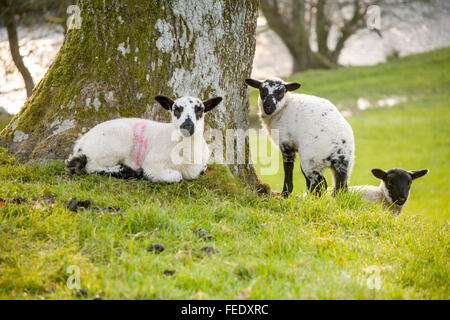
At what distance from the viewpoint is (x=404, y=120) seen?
18.3 m

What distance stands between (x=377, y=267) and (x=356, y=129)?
46.0 ft

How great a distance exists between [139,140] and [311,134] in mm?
2239

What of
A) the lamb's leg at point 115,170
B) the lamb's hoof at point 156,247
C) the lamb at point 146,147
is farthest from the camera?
the lamb's leg at point 115,170

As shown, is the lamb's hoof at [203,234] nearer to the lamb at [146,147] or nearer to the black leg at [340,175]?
the lamb at [146,147]

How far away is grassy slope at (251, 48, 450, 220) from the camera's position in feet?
40.5

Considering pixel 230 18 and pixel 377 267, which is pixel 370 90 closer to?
pixel 230 18

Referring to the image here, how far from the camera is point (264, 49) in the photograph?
35.0 meters

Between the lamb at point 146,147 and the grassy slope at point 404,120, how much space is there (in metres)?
3.48

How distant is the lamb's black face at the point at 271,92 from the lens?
6.54 m

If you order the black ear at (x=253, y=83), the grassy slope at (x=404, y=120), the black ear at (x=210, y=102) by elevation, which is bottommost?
the grassy slope at (x=404, y=120)

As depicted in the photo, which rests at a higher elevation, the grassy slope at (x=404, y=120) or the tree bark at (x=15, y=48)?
the tree bark at (x=15, y=48)

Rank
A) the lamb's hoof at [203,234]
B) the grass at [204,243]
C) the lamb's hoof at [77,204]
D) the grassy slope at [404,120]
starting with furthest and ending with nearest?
the grassy slope at [404,120] < the lamb's hoof at [77,204] < the lamb's hoof at [203,234] < the grass at [204,243]

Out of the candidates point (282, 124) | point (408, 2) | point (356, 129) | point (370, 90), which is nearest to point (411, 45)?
point (408, 2)

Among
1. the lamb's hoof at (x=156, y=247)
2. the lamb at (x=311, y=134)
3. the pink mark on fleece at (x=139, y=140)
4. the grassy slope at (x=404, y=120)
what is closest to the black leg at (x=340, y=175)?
the lamb at (x=311, y=134)
